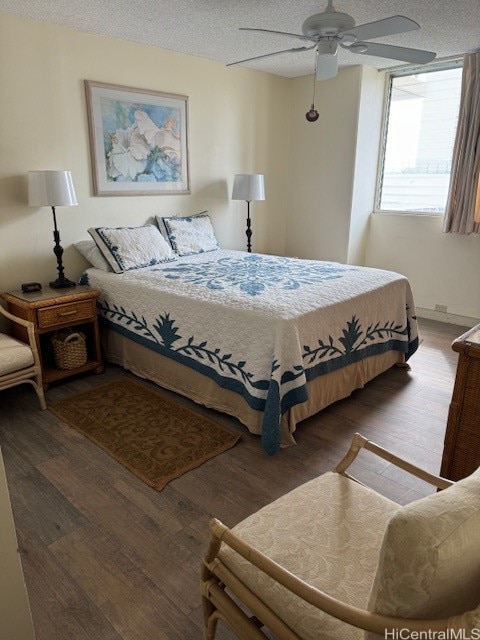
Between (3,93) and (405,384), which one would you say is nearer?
(3,93)

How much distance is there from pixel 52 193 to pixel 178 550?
8.10 ft

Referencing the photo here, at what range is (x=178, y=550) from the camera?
1.75 meters

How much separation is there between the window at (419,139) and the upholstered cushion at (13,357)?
4112 millimetres

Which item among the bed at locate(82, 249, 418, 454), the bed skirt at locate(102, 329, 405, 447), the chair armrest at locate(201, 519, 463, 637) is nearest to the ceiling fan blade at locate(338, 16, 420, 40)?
the bed at locate(82, 249, 418, 454)

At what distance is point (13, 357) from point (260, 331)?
1.49m

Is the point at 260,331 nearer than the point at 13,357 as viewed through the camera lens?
Yes

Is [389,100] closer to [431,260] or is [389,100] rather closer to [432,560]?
[431,260]

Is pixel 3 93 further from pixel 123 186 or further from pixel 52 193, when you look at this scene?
pixel 123 186

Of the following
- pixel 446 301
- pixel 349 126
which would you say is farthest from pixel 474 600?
pixel 349 126

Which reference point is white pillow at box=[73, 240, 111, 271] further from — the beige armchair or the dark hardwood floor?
the dark hardwood floor

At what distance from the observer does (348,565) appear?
45.1 inches

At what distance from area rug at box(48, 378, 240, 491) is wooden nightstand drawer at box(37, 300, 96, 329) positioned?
529 millimetres

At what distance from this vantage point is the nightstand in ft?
9.62

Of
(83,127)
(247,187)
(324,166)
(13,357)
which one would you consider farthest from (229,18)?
(13,357)
